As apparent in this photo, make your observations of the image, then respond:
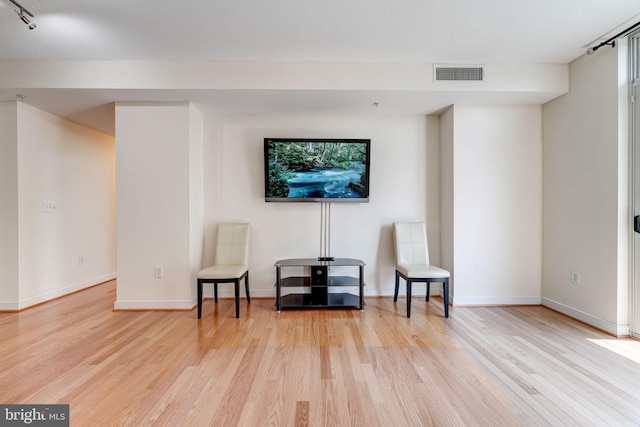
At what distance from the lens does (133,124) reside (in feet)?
11.1

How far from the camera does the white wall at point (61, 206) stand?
3.52 m

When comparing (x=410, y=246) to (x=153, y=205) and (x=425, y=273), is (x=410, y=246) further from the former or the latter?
(x=153, y=205)

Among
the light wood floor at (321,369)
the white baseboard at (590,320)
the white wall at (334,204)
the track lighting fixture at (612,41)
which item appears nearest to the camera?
the light wood floor at (321,369)

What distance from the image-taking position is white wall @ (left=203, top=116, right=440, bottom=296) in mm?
3873

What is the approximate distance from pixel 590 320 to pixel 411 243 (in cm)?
182

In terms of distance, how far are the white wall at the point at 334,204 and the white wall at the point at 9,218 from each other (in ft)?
6.81

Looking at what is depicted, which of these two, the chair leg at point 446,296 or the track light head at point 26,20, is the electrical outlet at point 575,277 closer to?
the chair leg at point 446,296

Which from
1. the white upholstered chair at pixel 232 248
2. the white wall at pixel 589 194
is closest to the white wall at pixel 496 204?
the white wall at pixel 589 194

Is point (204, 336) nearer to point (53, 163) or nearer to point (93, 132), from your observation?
point (53, 163)

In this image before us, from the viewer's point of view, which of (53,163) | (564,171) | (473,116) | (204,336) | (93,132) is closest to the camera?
(204,336)

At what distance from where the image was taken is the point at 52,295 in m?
3.86

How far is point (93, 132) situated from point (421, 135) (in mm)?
4843

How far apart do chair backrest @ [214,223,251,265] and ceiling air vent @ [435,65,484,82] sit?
2752mm

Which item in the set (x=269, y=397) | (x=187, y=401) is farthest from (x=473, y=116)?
(x=187, y=401)
